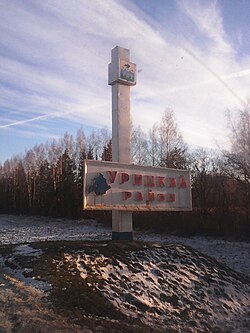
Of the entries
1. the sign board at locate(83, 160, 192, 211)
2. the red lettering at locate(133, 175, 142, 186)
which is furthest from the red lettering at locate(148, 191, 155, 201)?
the red lettering at locate(133, 175, 142, 186)

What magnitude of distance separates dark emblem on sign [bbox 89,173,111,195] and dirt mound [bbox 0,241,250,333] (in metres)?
1.57

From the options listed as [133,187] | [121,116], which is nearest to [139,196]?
[133,187]

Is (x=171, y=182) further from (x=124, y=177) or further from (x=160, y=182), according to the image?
(x=124, y=177)

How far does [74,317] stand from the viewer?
4930 mm

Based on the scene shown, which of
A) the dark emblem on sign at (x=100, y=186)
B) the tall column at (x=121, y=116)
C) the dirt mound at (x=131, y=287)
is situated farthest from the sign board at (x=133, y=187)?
the dirt mound at (x=131, y=287)

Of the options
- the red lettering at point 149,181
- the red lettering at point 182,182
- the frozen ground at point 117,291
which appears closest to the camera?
the frozen ground at point 117,291

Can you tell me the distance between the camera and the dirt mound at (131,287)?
536 centimetres

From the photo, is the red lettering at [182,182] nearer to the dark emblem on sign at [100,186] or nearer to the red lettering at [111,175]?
the red lettering at [111,175]

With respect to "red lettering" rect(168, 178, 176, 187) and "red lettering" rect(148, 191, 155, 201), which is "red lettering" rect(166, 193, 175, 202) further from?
"red lettering" rect(148, 191, 155, 201)

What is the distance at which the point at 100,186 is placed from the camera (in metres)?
9.70

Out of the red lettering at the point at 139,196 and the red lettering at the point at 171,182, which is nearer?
the red lettering at the point at 139,196

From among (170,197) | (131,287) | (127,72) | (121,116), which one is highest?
(127,72)

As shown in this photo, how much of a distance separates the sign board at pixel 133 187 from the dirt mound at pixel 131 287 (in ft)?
4.80

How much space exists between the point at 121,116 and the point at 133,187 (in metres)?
2.36
